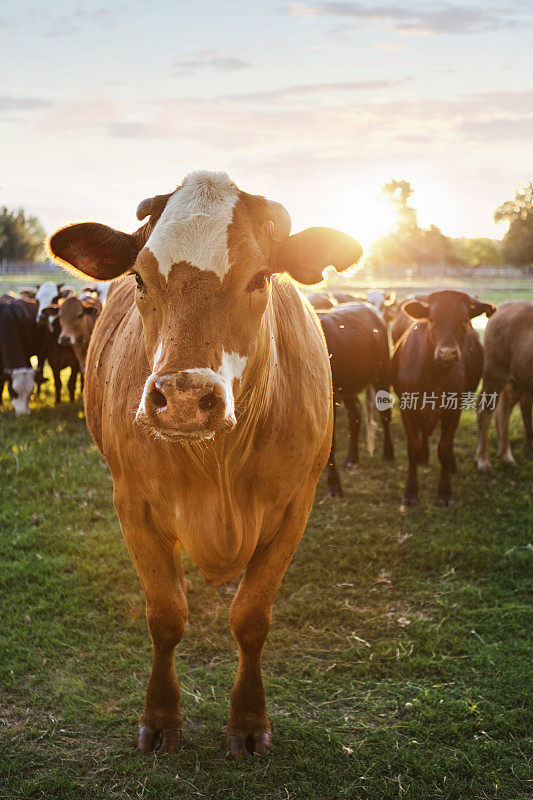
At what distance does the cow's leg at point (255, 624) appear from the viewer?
3242mm

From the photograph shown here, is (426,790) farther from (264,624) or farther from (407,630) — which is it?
(407,630)

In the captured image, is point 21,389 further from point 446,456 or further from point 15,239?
point 15,239

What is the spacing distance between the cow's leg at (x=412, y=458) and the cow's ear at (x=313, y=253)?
435cm

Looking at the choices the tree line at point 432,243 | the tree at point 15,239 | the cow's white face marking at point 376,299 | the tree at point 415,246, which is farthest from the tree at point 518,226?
the cow's white face marking at point 376,299

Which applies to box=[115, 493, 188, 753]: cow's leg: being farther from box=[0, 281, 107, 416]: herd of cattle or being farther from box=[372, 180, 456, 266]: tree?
box=[372, 180, 456, 266]: tree

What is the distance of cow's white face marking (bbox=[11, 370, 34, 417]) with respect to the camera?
10.1 m

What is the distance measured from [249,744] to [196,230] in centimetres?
236

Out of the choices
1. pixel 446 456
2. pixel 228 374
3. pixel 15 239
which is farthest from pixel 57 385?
pixel 15 239

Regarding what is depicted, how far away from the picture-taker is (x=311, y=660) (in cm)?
416

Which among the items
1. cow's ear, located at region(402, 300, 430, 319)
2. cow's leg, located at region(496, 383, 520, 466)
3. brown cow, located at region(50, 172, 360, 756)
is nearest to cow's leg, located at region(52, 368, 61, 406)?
cow's ear, located at region(402, 300, 430, 319)

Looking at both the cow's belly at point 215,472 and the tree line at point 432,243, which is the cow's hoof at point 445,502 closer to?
the cow's belly at point 215,472

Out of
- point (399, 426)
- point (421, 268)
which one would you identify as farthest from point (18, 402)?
point (421, 268)

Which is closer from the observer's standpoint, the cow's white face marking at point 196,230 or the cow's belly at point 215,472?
the cow's white face marking at point 196,230

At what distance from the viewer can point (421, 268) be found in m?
53.3
